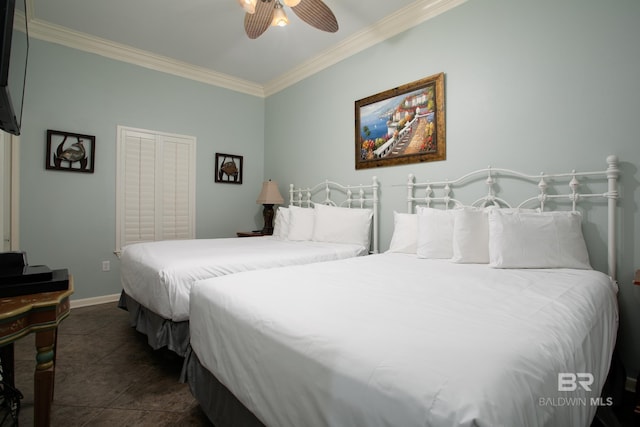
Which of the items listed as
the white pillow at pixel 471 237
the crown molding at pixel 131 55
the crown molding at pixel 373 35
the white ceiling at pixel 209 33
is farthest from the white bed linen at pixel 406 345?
the crown molding at pixel 131 55

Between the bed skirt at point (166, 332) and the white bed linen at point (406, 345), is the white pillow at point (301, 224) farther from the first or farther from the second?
the white bed linen at point (406, 345)

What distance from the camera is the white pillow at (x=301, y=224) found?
3307 mm

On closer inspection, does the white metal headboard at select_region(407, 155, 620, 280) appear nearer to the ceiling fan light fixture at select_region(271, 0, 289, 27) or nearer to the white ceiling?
the white ceiling

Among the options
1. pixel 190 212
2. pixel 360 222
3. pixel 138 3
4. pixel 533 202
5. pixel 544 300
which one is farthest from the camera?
pixel 190 212

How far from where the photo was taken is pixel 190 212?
3.99 meters

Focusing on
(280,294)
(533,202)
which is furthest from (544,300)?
(533,202)

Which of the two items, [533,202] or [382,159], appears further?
[382,159]

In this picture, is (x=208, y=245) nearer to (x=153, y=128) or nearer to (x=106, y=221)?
(x=106, y=221)

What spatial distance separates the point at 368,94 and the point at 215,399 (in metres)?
2.92

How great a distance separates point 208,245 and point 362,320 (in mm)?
2220

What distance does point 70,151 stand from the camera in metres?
3.18

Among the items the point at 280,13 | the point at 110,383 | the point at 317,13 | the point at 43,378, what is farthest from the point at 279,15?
the point at 110,383

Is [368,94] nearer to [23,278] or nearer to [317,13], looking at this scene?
[317,13]

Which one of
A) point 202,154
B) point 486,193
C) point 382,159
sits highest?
point 202,154
